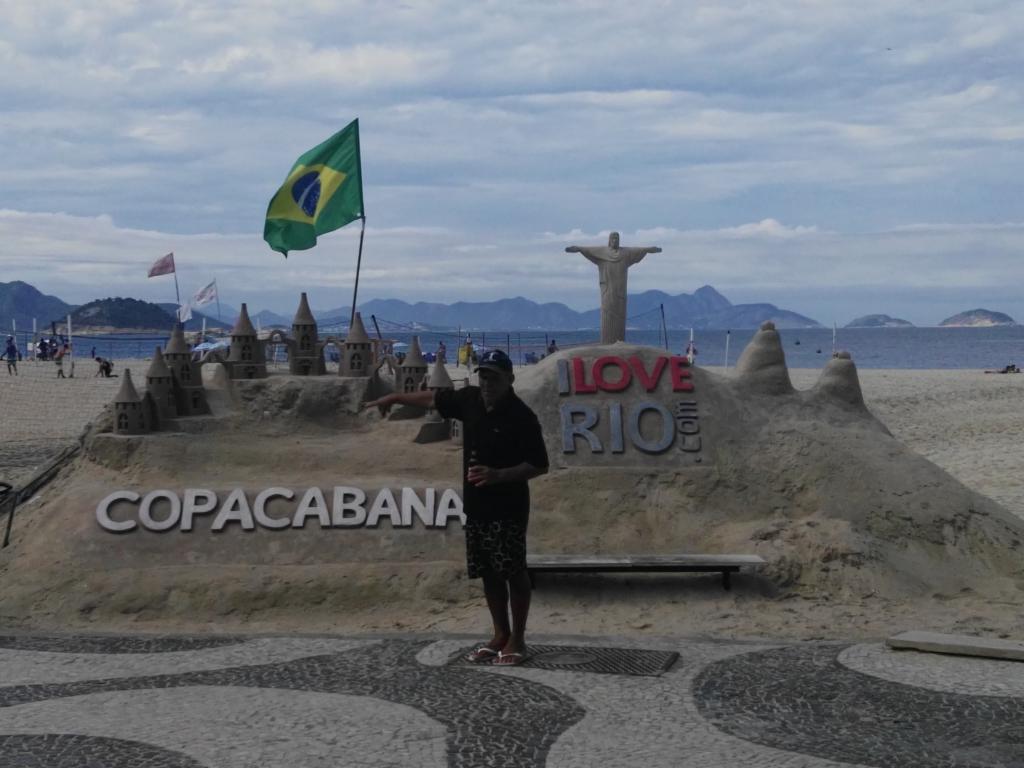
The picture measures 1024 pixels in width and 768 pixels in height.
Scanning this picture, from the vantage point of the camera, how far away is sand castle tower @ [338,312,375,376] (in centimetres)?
1327

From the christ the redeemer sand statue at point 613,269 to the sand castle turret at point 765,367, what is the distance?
1.83 metres

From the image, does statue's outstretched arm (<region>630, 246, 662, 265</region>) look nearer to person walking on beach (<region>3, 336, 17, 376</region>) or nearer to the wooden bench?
the wooden bench

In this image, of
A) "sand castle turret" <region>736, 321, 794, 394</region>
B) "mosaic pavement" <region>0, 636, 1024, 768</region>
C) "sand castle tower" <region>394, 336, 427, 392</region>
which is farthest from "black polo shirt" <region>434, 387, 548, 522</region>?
"sand castle tower" <region>394, 336, 427, 392</region>

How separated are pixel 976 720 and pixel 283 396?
27.0 feet

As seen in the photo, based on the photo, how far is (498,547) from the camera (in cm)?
749

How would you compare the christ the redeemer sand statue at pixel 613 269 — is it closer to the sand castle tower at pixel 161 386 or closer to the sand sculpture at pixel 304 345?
the sand sculpture at pixel 304 345

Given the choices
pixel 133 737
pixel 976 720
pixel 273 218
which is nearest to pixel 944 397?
pixel 273 218

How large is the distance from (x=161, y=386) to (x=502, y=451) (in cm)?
586

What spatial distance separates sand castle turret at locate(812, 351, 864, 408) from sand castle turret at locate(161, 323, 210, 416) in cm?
671

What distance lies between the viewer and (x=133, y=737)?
6203mm

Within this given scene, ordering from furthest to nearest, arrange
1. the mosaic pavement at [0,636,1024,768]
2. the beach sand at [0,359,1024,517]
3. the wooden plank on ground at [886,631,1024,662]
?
the beach sand at [0,359,1024,517] < the wooden plank on ground at [886,631,1024,662] < the mosaic pavement at [0,636,1024,768]

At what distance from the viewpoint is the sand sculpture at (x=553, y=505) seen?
10.0 metres

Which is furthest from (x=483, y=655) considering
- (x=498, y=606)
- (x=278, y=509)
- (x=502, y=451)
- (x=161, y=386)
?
(x=161, y=386)

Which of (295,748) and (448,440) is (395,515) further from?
(295,748)
